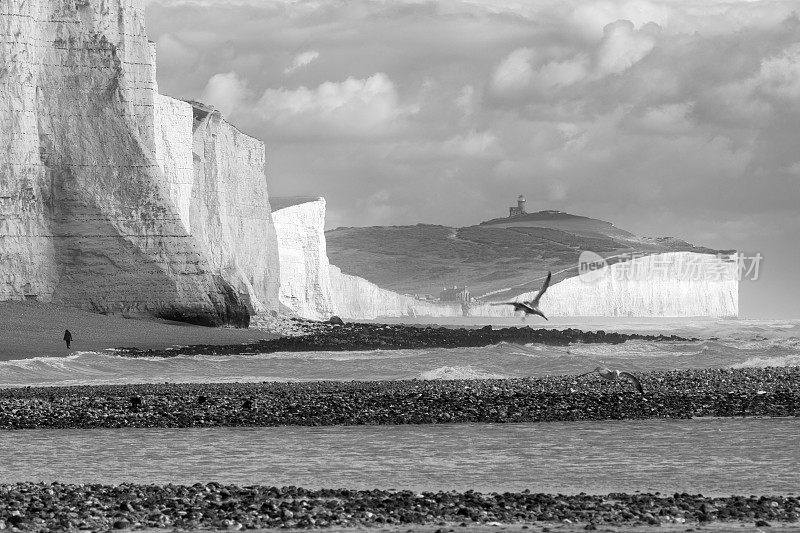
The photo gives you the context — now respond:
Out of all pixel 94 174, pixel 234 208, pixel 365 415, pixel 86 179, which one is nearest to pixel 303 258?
pixel 234 208

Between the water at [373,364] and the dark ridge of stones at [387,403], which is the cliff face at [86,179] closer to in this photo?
the water at [373,364]

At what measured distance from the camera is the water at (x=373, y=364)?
84.0ft

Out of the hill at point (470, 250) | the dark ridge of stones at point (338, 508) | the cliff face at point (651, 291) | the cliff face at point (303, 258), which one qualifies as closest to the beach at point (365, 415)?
the dark ridge of stones at point (338, 508)

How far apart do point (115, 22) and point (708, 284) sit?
227 ft

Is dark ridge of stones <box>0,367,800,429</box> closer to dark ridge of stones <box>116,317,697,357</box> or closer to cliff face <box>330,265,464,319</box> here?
dark ridge of stones <box>116,317,697,357</box>

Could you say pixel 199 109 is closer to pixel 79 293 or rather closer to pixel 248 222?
pixel 248 222

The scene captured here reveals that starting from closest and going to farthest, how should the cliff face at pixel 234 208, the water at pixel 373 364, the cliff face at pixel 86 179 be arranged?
the water at pixel 373 364, the cliff face at pixel 86 179, the cliff face at pixel 234 208

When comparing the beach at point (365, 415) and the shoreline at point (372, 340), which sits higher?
the shoreline at point (372, 340)

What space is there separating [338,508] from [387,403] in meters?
8.41

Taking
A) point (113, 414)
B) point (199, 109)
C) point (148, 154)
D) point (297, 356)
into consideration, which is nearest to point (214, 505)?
point (113, 414)

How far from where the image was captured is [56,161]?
119 ft

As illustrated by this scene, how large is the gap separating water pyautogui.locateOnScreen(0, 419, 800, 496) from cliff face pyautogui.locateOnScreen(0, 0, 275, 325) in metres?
19.6

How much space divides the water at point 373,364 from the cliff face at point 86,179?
5.80m

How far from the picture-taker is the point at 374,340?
38781mm
